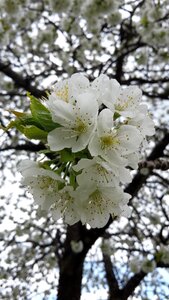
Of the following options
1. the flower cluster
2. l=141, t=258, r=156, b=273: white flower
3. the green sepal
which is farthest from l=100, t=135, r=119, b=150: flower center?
l=141, t=258, r=156, b=273: white flower

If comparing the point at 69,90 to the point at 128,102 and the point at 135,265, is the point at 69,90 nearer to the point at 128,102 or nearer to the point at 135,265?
the point at 128,102

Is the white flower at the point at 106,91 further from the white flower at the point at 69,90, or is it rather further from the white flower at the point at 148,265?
the white flower at the point at 148,265

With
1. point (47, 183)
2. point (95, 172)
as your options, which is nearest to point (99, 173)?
point (95, 172)

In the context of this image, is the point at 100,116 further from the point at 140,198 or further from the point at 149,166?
the point at 140,198

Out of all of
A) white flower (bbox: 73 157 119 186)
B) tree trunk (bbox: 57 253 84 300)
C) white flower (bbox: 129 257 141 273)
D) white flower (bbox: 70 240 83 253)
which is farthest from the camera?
white flower (bbox: 129 257 141 273)

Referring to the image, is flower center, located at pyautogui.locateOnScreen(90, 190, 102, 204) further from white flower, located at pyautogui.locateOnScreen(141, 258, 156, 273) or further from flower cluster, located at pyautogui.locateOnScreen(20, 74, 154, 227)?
white flower, located at pyautogui.locateOnScreen(141, 258, 156, 273)

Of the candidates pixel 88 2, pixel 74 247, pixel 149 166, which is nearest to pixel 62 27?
pixel 88 2
